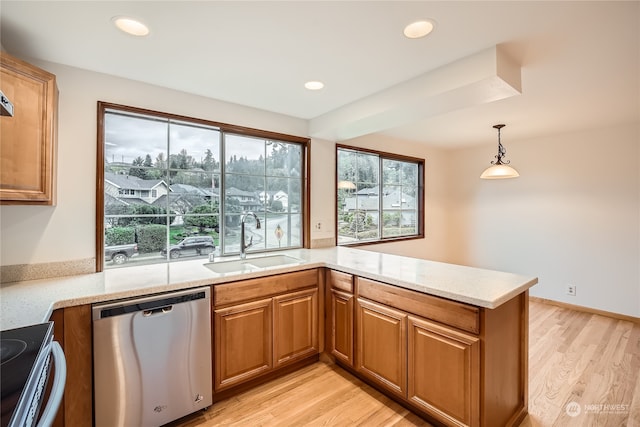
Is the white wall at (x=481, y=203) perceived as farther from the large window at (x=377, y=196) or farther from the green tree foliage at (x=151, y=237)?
the green tree foliage at (x=151, y=237)

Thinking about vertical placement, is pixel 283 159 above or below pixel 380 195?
above

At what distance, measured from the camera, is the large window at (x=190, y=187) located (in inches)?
86.9

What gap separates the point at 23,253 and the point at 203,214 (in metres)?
1.16

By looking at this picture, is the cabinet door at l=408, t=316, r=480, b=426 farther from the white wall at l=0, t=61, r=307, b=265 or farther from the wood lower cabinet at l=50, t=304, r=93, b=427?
the white wall at l=0, t=61, r=307, b=265

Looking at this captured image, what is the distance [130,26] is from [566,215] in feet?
16.3

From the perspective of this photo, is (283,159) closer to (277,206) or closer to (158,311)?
(277,206)

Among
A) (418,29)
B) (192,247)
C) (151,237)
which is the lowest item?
(192,247)

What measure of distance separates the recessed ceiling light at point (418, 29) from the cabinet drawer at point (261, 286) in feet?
5.90

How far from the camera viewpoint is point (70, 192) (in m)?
1.96

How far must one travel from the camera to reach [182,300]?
1.81 m

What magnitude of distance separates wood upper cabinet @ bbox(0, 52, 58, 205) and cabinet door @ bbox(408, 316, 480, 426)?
7.71 feet

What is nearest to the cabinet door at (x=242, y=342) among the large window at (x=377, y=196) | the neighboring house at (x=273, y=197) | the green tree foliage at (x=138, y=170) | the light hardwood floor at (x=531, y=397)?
the light hardwood floor at (x=531, y=397)

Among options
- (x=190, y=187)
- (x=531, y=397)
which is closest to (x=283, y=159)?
(x=190, y=187)

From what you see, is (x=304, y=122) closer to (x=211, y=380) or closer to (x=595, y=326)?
(x=211, y=380)
